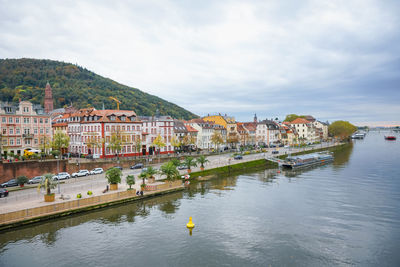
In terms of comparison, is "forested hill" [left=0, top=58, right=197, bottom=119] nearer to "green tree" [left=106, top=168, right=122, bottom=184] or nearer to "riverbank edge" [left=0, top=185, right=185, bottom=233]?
"green tree" [left=106, top=168, right=122, bottom=184]

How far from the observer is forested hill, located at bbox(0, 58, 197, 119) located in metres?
150

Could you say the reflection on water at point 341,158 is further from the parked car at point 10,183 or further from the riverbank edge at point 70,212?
the parked car at point 10,183

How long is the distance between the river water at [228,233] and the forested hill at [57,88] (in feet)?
404

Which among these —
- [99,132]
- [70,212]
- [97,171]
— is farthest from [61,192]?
[99,132]

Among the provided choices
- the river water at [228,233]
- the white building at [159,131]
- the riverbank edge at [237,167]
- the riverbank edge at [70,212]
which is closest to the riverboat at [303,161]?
the riverbank edge at [237,167]

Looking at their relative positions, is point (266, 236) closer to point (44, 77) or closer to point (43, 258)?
point (43, 258)

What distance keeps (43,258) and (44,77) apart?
175504 mm

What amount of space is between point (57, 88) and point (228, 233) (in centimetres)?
15941

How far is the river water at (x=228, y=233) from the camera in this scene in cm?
2608

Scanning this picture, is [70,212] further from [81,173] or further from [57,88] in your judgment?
[57,88]

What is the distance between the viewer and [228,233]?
31.5 metres

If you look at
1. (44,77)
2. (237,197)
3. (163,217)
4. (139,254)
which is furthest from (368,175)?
(44,77)

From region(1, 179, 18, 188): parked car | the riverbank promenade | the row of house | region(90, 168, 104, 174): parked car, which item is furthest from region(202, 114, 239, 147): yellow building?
region(1, 179, 18, 188): parked car

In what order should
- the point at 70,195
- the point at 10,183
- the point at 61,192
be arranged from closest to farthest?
the point at 70,195 → the point at 61,192 → the point at 10,183
